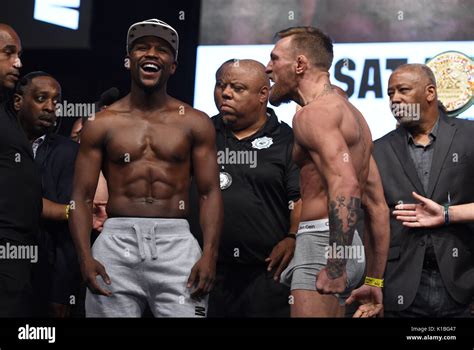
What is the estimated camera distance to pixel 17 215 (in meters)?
4.13

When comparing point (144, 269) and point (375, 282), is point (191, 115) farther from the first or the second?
point (375, 282)

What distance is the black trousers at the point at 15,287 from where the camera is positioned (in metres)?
4.10

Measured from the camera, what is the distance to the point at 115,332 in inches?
163

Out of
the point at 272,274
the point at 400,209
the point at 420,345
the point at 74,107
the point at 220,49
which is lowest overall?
the point at 420,345

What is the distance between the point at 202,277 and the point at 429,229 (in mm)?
941

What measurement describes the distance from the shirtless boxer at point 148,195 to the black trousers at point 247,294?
0.26 meters

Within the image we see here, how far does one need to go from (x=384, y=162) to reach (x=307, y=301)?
75 cm

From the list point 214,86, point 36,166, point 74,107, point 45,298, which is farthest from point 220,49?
point 45,298

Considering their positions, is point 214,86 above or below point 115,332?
above

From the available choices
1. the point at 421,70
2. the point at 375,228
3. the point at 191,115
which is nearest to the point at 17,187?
the point at 191,115

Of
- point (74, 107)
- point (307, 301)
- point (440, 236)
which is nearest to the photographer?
point (307, 301)

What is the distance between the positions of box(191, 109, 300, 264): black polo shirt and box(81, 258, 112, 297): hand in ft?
1.59

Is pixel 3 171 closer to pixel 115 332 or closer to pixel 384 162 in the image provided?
pixel 115 332

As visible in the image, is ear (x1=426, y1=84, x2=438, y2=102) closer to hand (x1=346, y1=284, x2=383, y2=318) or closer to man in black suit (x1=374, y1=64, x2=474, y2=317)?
man in black suit (x1=374, y1=64, x2=474, y2=317)
